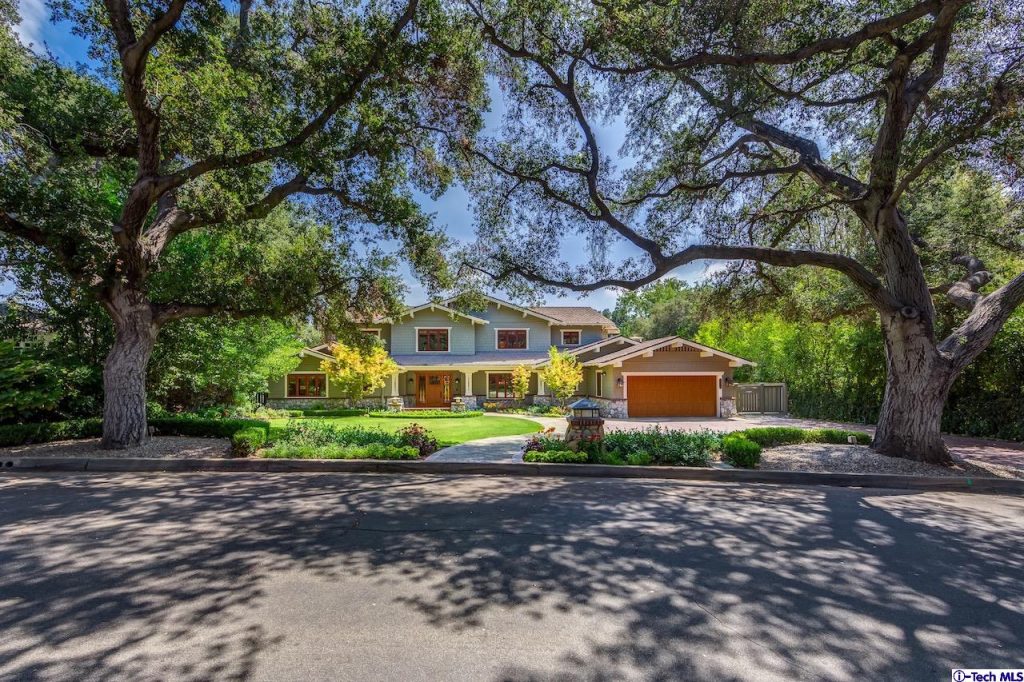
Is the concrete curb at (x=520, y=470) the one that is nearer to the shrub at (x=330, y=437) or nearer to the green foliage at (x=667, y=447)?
the green foliage at (x=667, y=447)

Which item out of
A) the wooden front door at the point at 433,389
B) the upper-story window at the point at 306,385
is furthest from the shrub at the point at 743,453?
the upper-story window at the point at 306,385

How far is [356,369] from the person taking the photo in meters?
23.1

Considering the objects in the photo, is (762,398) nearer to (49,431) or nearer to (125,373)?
(125,373)

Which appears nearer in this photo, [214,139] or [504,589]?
[504,589]

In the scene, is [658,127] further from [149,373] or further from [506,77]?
[149,373]

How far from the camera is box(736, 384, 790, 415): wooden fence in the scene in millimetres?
23016

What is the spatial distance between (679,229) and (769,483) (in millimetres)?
5837

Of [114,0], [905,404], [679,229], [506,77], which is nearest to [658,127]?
[679,229]

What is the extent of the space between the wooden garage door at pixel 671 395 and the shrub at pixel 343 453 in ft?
48.0

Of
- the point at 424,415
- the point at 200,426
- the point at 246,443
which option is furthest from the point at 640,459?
the point at 424,415

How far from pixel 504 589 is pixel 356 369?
68.0 feet

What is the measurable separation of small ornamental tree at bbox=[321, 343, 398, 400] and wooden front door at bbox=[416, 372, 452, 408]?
122 inches

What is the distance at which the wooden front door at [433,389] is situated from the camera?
27.0 meters

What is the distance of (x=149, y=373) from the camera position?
13297 mm
